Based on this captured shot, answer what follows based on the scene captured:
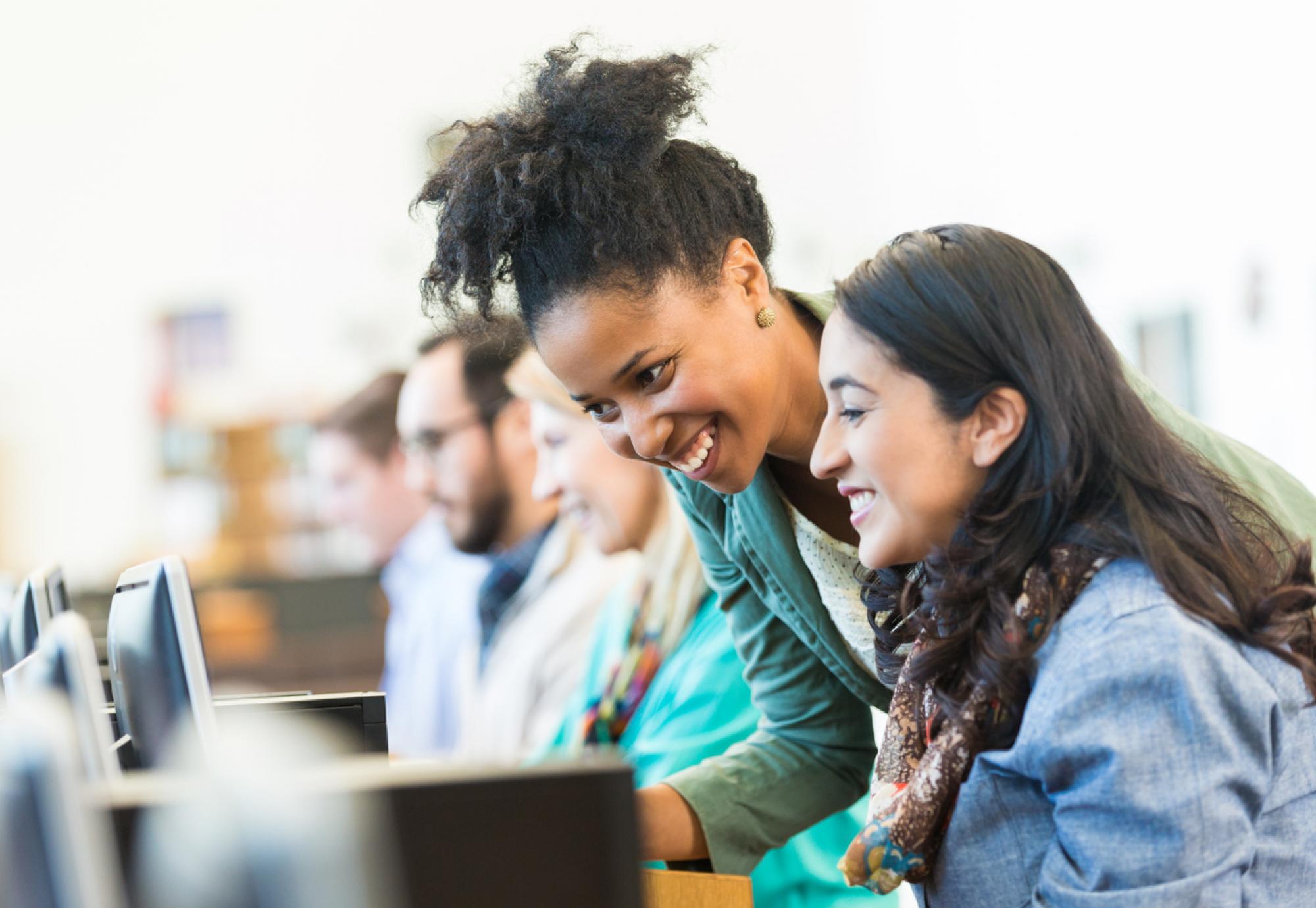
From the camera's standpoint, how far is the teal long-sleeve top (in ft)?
5.73

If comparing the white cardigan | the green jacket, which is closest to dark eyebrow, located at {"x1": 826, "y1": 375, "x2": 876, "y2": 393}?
the green jacket

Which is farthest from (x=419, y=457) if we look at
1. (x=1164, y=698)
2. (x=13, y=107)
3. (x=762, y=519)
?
(x=13, y=107)

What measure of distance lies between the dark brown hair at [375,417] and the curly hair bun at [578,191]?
207 centimetres

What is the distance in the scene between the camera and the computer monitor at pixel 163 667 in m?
0.86

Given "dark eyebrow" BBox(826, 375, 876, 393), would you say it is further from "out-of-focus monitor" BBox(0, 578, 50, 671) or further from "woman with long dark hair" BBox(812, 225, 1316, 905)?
"out-of-focus monitor" BBox(0, 578, 50, 671)

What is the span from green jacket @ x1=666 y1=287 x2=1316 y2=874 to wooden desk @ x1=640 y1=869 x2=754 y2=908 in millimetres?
209

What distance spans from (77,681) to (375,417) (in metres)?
2.75

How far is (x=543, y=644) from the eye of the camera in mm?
2723

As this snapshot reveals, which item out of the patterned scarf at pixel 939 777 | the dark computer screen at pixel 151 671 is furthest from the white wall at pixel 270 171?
the dark computer screen at pixel 151 671

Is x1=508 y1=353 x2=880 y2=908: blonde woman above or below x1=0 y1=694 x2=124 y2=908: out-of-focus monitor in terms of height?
below

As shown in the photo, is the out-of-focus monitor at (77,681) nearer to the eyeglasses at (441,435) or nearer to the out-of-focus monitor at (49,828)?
the out-of-focus monitor at (49,828)

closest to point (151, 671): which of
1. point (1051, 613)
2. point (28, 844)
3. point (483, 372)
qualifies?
point (28, 844)

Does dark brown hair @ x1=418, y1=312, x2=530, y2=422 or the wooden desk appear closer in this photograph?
the wooden desk

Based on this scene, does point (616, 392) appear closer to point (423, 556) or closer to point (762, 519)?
point (762, 519)
